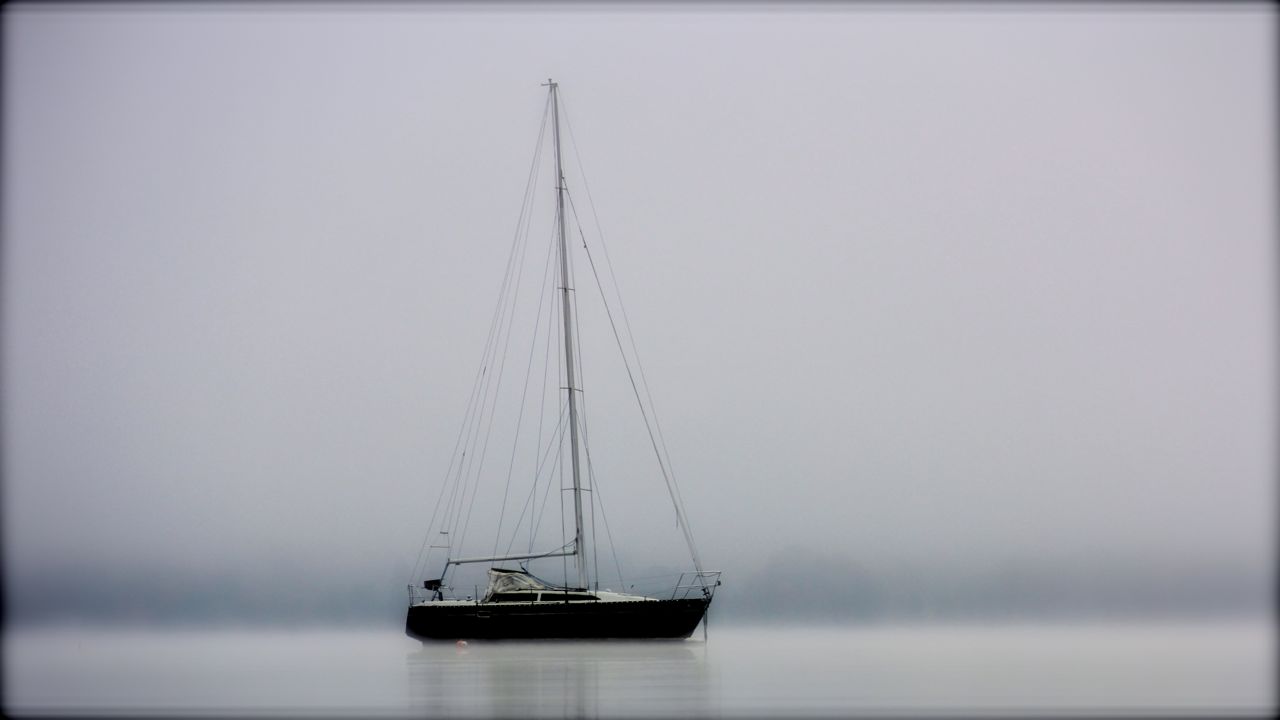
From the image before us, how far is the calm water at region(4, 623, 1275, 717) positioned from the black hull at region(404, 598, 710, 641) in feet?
1.81

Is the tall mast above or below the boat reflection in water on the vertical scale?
above

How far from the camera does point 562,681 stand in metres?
27.4

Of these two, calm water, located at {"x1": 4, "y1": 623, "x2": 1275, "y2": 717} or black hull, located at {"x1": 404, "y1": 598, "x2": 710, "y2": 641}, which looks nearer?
calm water, located at {"x1": 4, "y1": 623, "x2": 1275, "y2": 717}

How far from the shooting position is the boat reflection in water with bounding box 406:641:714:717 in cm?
2205

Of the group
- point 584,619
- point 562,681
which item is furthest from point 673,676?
point 584,619

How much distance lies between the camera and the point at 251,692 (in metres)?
26.2

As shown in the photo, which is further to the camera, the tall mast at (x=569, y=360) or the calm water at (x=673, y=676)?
the tall mast at (x=569, y=360)

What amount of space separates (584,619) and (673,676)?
14424mm

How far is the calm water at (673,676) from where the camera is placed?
22469mm

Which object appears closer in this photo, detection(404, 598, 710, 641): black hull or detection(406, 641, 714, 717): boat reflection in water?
detection(406, 641, 714, 717): boat reflection in water

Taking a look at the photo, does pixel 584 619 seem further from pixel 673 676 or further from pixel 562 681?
pixel 562 681

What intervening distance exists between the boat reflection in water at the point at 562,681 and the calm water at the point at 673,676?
0.06 m

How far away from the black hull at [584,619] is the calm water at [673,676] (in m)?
0.55

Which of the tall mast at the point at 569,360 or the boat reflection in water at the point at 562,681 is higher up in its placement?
the tall mast at the point at 569,360
